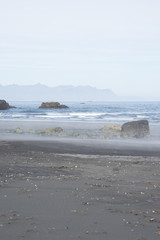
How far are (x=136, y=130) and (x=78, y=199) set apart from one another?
76.1ft

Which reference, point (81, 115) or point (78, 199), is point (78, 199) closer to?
point (78, 199)

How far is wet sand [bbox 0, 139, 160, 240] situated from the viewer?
6.54 m

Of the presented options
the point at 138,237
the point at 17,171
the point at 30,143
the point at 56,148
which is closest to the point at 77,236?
the point at 138,237

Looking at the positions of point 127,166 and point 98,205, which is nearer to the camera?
point 98,205

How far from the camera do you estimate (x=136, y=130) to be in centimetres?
3142

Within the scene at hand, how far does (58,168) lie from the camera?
44.4 feet

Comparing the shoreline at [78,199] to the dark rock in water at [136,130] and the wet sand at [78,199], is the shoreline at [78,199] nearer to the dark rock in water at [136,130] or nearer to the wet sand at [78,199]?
the wet sand at [78,199]

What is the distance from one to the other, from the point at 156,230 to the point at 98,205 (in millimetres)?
1924

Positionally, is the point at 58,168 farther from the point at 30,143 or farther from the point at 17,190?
the point at 30,143

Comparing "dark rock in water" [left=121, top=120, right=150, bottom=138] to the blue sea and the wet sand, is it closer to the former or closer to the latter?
the wet sand

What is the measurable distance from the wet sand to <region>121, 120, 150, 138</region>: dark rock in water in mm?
14482

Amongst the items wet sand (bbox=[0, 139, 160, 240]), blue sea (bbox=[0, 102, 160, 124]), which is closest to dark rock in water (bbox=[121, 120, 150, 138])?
wet sand (bbox=[0, 139, 160, 240])

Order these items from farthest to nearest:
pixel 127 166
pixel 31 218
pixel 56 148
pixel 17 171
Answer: pixel 56 148 < pixel 127 166 < pixel 17 171 < pixel 31 218

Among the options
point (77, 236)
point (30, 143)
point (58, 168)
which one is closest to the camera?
point (77, 236)
